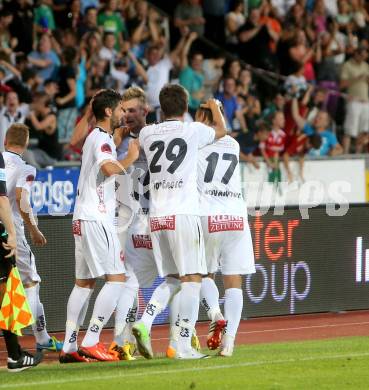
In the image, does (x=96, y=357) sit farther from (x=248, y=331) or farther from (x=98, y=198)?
(x=248, y=331)

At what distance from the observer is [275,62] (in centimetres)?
2320

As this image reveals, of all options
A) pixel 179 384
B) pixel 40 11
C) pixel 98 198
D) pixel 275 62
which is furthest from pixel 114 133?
pixel 275 62

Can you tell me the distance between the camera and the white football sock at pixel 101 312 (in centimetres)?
1013

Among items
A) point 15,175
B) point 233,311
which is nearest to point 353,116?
point 233,311

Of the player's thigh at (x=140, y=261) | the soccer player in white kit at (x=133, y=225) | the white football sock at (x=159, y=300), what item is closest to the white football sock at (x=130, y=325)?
the soccer player in white kit at (x=133, y=225)

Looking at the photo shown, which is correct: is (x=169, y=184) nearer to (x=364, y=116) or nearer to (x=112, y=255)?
(x=112, y=255)

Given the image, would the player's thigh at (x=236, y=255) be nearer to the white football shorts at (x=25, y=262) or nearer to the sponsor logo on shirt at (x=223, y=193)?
the sponsor logo on shirt at (x=223, y=193)

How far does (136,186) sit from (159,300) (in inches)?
45.0

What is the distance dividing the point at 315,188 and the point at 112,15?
4.41 meters

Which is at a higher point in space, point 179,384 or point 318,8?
point 318,8

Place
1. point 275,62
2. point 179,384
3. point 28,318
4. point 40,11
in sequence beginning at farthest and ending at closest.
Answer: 1. point 275,62
2. point 40,11
3. point 28,318
4. point 179,384

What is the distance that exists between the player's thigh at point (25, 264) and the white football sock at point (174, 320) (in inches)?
50.6

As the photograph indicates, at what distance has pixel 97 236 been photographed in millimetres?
10156

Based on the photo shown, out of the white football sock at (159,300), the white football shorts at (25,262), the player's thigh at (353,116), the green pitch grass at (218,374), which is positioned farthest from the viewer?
the player's thigh at (353,116)
